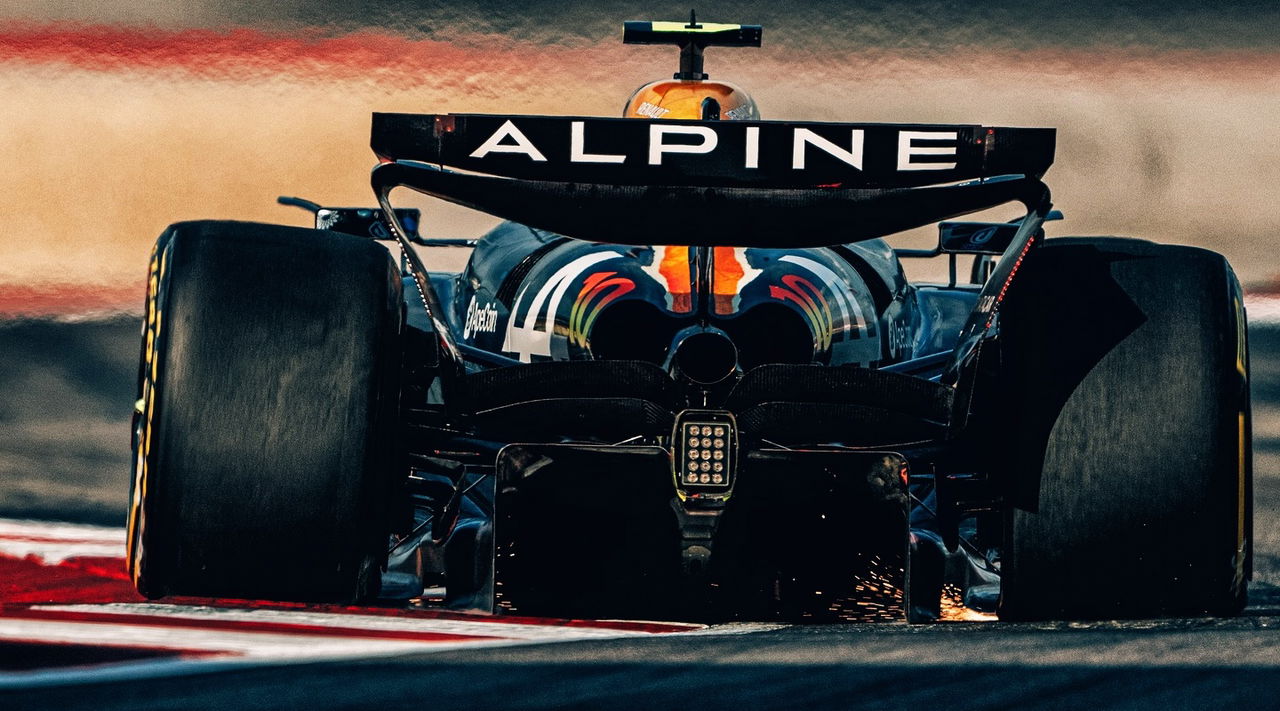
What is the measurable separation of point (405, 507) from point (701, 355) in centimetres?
73

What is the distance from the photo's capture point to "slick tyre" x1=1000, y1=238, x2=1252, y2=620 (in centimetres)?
384

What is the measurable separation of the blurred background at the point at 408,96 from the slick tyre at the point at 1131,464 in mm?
7198

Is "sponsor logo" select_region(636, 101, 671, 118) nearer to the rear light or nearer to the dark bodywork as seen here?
the dark bodywork

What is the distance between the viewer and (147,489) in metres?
3.64

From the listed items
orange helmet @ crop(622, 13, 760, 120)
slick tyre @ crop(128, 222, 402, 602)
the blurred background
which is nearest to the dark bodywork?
slick tyre @ crop(128, 222, 402, 602)

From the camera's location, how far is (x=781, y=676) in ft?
11.2

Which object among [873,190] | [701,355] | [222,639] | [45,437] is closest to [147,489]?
[222,639]

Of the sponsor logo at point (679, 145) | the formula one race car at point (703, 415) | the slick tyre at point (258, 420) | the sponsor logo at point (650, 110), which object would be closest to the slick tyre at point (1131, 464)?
the formula one race car at point (703, 415)

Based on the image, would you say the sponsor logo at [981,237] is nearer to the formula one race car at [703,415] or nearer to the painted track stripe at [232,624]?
the formula one race car at [703,415]

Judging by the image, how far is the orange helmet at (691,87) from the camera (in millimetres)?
6055

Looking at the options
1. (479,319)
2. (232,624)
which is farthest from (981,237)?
(232,624)

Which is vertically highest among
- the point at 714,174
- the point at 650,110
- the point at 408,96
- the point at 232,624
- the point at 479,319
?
the point at 408,96

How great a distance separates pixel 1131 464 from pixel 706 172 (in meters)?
0.97

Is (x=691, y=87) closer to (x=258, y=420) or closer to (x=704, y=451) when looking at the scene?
(x=704, y=451)
